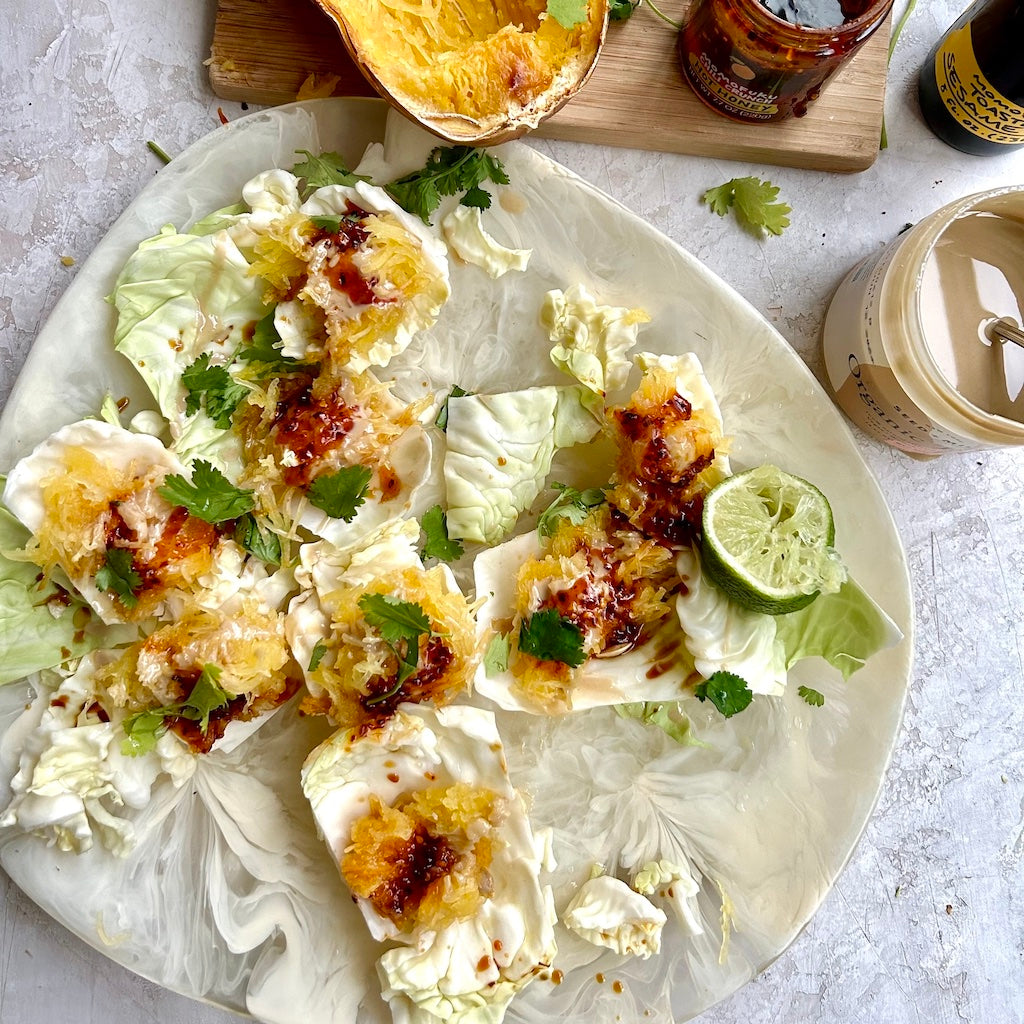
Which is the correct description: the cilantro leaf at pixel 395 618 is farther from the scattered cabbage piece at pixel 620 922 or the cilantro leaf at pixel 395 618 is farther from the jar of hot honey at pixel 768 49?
the jar of hot honey at pixel 768 49

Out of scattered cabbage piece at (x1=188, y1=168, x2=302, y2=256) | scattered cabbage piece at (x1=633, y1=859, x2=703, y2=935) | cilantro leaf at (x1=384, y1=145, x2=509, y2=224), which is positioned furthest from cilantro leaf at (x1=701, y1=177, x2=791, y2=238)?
scattered cabbage piece at (x1=633, y1=859, x2=703, y2=935)

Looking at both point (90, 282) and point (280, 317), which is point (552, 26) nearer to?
point (280, 317)

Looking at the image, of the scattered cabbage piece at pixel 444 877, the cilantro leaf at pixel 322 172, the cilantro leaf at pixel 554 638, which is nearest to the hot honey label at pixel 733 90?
the cilantro leaf at pixel 322 172

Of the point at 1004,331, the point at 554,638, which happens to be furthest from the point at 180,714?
the point at 1004,331

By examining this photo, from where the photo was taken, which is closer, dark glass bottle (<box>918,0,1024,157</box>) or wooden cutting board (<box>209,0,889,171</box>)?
dark glass bottle (<box>918,0,1024,157</box>)

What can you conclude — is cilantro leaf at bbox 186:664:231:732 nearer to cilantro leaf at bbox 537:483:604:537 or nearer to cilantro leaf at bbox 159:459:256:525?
cilantro leaf at bbox 159:459:256:525
